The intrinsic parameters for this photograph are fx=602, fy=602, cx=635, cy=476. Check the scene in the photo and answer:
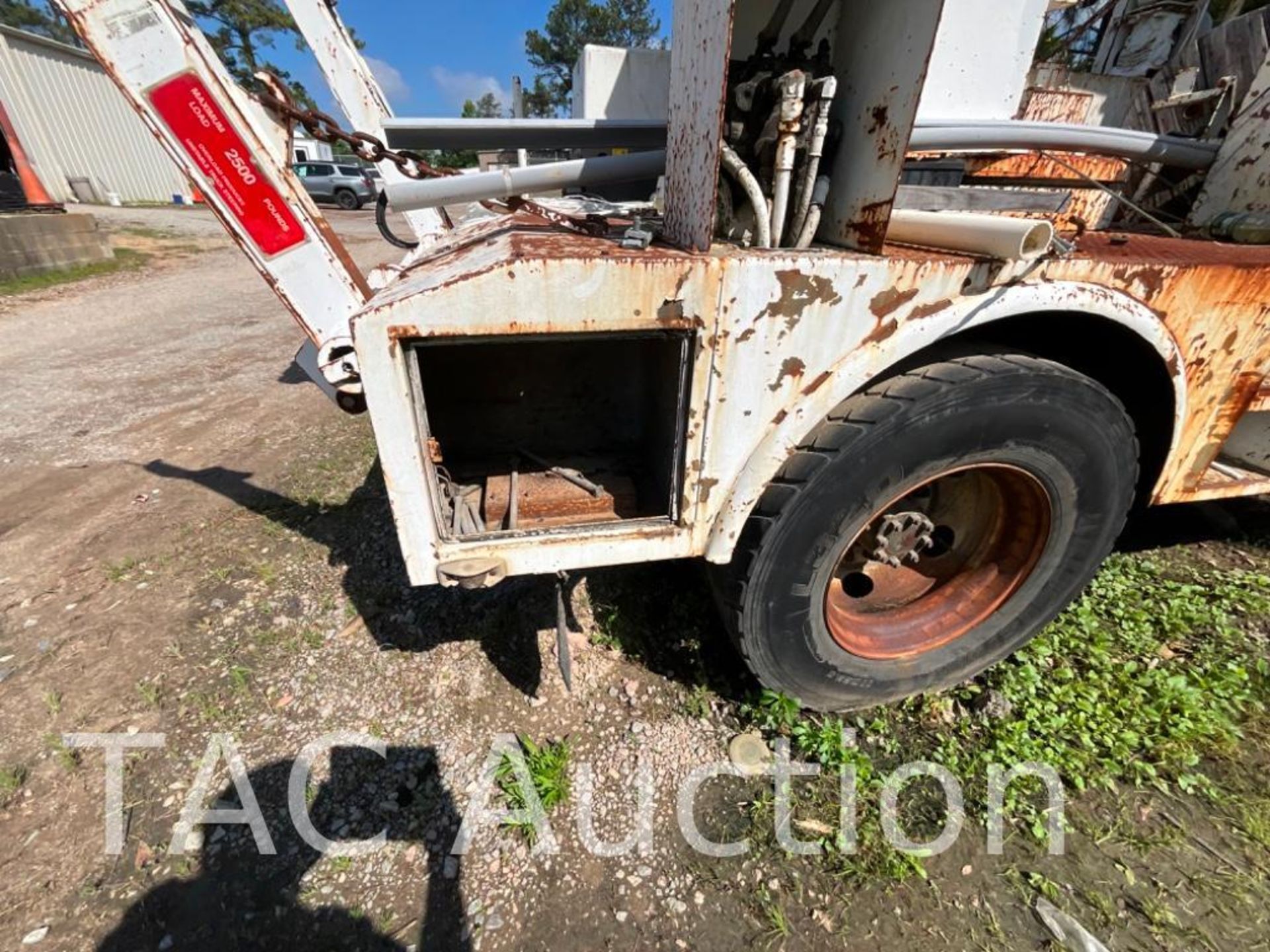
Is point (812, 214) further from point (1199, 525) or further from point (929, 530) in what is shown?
point (1199, 525)

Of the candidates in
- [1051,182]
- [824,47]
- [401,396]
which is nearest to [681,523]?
[401,396]

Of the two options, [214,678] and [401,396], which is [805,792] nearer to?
[401,396]

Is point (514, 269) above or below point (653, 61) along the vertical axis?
below

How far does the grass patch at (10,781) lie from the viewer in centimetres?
174

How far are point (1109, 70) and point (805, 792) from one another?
655cm

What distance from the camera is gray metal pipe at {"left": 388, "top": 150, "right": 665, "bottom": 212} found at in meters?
1.53

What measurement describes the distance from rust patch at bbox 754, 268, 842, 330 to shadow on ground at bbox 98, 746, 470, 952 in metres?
1.59

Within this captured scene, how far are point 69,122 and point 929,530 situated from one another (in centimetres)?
2296

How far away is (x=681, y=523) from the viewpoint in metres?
1.55

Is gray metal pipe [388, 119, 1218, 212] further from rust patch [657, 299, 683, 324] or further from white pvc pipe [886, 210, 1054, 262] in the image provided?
rust patch [657, 299, 683, 324]

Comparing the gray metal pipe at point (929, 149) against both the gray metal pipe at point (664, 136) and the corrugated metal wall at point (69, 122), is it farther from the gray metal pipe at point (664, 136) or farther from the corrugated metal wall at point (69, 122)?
the corrugated metal wall at point (69, 122)

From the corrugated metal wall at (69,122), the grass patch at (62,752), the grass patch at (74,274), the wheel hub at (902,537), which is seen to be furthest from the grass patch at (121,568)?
the corrugated metal wall at (69,122)

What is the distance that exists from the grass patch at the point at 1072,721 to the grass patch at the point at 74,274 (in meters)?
10.4

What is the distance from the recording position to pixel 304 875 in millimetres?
1574
